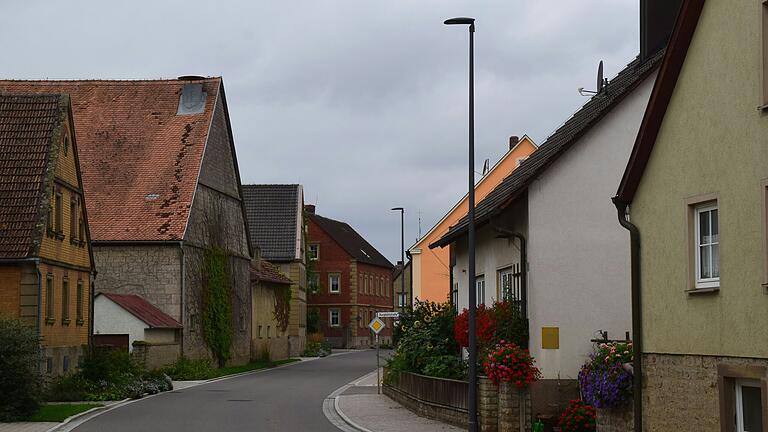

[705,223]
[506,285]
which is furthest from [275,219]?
[705,223]

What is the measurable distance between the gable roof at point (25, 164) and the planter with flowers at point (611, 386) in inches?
671

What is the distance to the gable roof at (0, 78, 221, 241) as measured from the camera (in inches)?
1750

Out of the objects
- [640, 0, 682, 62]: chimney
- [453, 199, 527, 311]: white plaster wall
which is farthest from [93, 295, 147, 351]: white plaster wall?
[640, 0, 682, 62]: chimney

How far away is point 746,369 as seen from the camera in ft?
41.8

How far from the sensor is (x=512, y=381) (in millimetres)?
20250

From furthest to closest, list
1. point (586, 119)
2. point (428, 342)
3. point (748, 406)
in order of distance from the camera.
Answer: point (428, 342) → point (586, 119) → point (748, 406)

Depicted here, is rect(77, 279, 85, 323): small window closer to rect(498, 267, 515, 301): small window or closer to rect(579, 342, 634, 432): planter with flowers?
rect(498, 267, 515, 301): small window

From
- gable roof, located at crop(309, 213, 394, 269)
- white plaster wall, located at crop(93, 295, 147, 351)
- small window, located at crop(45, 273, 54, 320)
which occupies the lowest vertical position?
white plaster wall, located at crop(93, 295, 147, 351)

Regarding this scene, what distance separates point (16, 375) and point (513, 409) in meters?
11.1

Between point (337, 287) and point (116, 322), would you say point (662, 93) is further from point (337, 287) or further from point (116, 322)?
point (337, 287)

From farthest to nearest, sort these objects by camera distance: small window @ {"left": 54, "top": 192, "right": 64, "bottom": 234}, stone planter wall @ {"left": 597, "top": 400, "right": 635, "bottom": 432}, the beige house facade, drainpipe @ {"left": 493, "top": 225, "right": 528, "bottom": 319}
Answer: small window @ {"left": 54, "top": 192, "right": 64, "bottom": 234}, drainpipe @ {"left": 493, "top": 225, "right": 528, "bottom": 319}, stone planter wall @ {"left": 597, "top": 400, "right": 635, "bottom": 432}, the beige house facade

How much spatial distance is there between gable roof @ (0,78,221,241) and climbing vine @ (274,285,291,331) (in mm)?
16447

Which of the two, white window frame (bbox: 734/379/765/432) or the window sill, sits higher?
the window sill

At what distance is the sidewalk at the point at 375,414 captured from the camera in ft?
73.5
